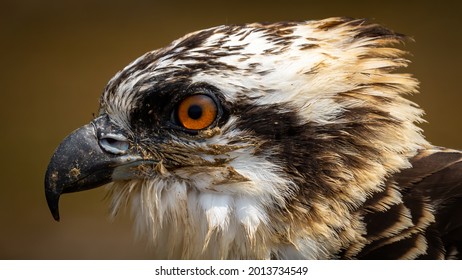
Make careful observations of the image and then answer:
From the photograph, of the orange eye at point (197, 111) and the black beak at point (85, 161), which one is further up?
the orange eye at point (197, 111)

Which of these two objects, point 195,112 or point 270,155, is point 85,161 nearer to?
point 195,112

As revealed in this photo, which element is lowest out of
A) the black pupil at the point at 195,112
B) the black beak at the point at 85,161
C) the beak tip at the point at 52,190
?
the beak tip at the point at 52,190

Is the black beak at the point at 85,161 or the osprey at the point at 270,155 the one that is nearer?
the osprey at the point at 270,155

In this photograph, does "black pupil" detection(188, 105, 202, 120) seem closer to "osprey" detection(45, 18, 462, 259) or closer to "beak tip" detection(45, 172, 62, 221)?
"osprey" detection(45, 18, 462, 259)

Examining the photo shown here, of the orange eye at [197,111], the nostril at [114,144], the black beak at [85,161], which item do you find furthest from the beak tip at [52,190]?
the orange eye at [197,111]

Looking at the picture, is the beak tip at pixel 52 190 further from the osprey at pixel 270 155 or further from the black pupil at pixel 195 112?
the black pupil at pixel 195 112

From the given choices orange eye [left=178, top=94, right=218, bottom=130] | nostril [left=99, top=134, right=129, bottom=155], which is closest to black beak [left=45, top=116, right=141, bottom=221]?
nostril [left=99, top=134, right=129, bottom=155]

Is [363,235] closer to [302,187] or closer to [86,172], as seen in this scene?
[302,187]
